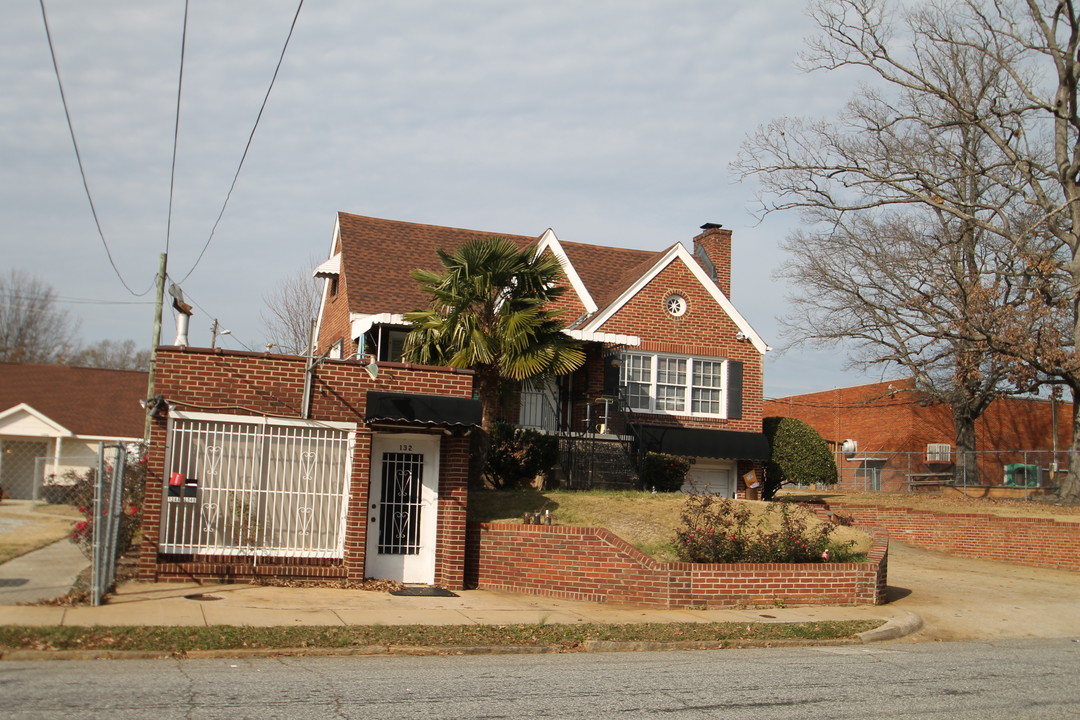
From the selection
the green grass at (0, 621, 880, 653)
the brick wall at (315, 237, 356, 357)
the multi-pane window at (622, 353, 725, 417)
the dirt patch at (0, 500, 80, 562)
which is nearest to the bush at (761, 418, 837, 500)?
the multi-pane window at (622, 353, 725, 417)

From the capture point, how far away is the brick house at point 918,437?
4500 centimetres

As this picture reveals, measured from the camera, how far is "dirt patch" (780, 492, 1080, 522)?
27.6m

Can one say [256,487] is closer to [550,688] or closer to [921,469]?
[550,688]

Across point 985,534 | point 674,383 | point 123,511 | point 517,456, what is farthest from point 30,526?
point 985,534

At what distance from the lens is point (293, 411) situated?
50.3 feet

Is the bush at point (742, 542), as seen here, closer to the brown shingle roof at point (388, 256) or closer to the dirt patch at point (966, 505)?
the brown shingle roof at point (388, 256)

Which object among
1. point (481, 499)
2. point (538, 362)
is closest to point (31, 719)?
point (481, 499)

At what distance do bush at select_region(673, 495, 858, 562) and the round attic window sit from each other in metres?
10.8

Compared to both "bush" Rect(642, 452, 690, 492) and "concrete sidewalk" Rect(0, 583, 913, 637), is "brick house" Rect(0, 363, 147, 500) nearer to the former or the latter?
"bush" Rect(642, 452, 690, 492)

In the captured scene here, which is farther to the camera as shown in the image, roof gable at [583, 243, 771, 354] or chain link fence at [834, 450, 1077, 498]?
chain link fence at [834, 450, 1077, 498]

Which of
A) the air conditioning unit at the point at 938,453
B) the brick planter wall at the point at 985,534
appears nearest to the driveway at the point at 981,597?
the brick planter wall at the point at 985,534

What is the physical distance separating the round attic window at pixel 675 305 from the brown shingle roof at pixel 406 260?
3.53 ft

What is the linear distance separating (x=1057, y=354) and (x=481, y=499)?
19.7 meters

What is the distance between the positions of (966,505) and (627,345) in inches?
485
